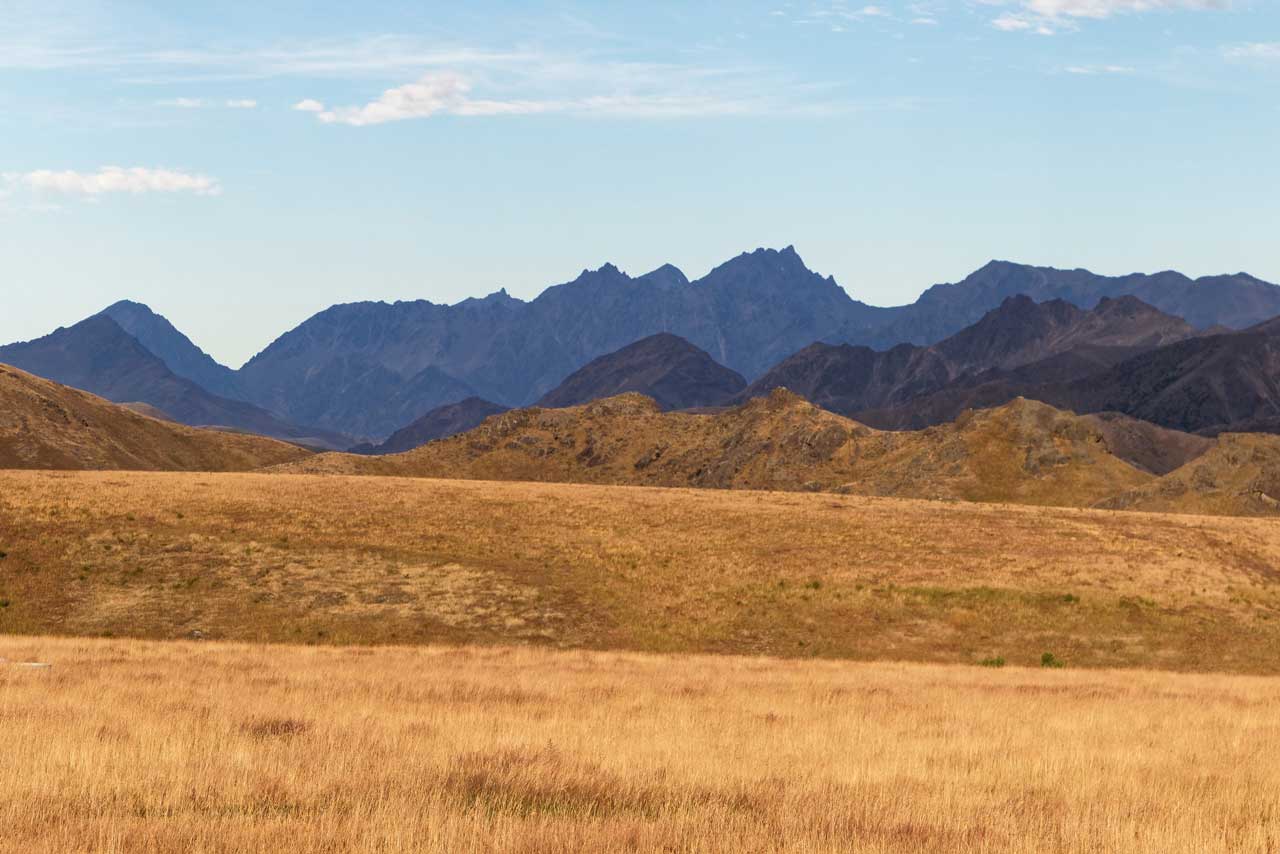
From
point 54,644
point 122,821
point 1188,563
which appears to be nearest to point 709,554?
point 1188,563

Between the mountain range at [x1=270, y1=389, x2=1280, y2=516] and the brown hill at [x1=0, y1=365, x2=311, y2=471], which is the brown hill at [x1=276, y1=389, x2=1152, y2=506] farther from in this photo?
the brown hill at [x1=0, y1=365, x2=311, y2=471]

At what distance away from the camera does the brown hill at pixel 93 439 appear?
124 metres

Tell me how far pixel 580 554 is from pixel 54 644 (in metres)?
27.4

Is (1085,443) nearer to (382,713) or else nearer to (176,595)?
(176,595)

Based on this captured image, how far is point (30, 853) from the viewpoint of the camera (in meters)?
9.66

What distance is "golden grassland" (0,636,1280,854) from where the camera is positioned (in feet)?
36.1

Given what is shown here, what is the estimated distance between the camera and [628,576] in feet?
170

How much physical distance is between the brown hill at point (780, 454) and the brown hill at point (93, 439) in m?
18.2

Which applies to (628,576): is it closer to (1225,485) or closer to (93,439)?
(93,439)

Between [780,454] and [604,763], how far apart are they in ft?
480

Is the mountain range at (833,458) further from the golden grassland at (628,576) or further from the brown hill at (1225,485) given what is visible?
the golden grassland at (628,576)

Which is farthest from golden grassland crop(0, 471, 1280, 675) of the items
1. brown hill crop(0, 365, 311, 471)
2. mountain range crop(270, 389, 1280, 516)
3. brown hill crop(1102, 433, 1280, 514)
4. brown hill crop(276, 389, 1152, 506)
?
brown hill crop(276, 389, 1152, 506)

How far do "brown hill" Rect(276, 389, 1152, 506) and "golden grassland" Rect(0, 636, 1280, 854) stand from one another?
114 m

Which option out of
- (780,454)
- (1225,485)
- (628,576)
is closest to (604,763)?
(628,576)
